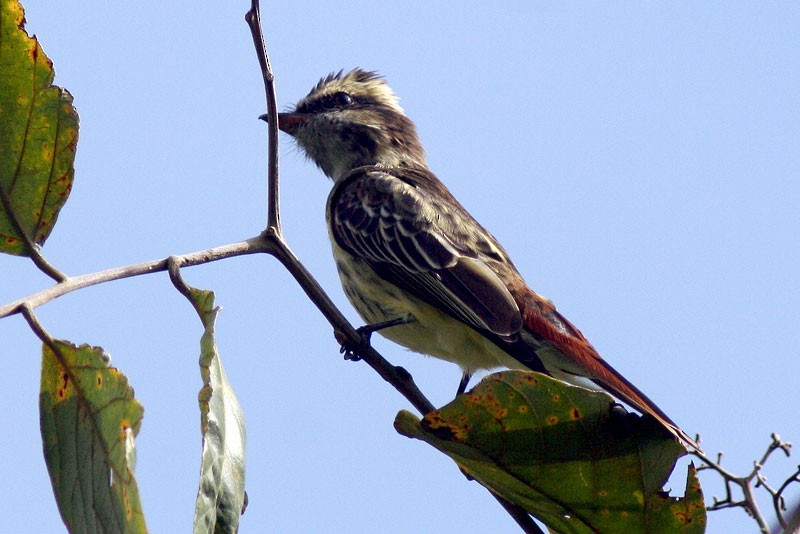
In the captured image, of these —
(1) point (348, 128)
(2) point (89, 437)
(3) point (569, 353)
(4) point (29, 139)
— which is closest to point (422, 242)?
(3) point (569, 353)

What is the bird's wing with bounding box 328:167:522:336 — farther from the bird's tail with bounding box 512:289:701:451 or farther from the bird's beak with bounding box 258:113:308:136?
the bird's beak with bounding box 258:113:308:136

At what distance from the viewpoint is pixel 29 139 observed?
295 centimetres

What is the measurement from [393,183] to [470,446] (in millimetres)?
3715

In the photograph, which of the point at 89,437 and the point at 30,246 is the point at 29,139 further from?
the point at 89,437

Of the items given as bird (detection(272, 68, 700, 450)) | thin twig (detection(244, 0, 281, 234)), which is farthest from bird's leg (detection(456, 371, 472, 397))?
thin twig (detection(244, 0, 281, 234))

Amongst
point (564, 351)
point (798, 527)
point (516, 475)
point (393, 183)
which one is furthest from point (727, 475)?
point (393, 183)

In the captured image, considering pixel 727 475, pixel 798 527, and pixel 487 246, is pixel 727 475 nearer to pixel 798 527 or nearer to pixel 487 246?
pixel 798 527

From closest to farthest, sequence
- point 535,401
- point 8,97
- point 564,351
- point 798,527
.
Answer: point 798,527 → point 535,401 → point 8,97 → point 564,351

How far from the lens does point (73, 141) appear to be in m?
3.01

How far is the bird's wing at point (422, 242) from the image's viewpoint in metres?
5.08

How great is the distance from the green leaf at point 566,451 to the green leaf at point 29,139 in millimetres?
1221

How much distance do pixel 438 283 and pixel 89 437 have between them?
9.61 feet

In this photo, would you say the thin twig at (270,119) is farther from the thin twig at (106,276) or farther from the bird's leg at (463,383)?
the bird's leg at (463,383)

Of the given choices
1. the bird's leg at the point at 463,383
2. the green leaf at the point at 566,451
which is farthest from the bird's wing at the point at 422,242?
the green leaf at the point at 566,451
